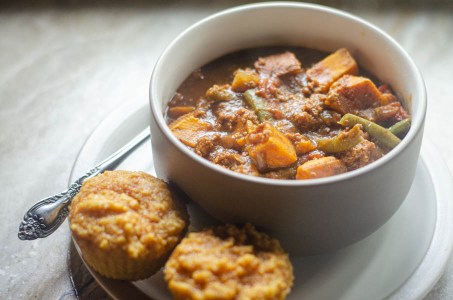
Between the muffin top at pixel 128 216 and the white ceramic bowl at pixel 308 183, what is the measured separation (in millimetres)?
103

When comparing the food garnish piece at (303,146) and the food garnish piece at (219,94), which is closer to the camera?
the food garnish piece at (303,146)

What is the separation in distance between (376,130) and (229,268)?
0.76 meters

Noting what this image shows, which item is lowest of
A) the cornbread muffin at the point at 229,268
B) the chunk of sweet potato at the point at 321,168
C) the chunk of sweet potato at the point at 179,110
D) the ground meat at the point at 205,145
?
the cornbread muffin at the point at 229,268

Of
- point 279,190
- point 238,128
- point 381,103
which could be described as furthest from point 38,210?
point 381,103

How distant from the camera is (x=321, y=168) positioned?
1830mm

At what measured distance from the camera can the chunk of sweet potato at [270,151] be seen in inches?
72.6

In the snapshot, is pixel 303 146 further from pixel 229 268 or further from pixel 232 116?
pixel 229 268

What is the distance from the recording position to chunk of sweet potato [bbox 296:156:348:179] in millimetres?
1815

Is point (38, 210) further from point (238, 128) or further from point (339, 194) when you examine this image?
point (339, 194)

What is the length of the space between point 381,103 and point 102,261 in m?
1.15

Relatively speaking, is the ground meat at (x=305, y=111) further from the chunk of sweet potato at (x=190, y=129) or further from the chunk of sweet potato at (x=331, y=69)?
the chunk of sweet potato at (x=190, y=129)

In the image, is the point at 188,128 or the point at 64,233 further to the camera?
the point at 64,233

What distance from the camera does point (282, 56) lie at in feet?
7.71

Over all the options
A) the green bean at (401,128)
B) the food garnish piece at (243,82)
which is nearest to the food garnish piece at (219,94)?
the food garnish piece at (243,82)
